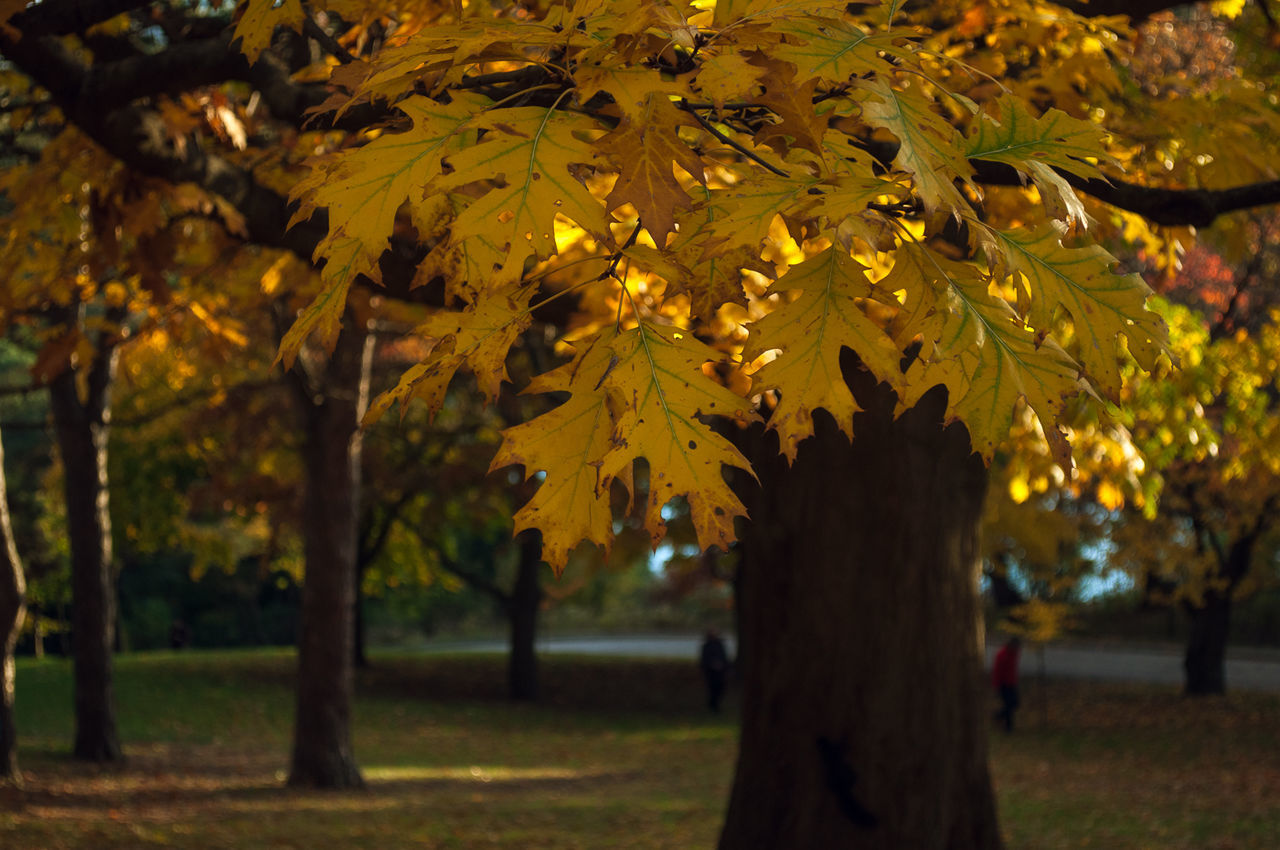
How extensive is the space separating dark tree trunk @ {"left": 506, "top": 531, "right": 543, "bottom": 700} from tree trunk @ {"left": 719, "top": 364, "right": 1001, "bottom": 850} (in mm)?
19863

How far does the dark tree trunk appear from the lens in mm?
25984

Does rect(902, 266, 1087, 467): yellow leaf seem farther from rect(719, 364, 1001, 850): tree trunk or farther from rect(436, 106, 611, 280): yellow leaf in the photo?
rect(719, 364, 1001, 850): tree trunk

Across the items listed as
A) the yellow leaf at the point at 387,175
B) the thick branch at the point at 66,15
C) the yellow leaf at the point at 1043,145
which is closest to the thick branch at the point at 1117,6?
the yellow leaf at the point at 1043,145

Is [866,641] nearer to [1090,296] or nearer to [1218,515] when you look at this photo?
[1090,296]

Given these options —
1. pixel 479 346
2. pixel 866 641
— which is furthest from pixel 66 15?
pixel 866 641

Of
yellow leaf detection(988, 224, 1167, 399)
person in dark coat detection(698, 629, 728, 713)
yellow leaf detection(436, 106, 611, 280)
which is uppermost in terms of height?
yellow leaf detection(436, 106, 611, 280)

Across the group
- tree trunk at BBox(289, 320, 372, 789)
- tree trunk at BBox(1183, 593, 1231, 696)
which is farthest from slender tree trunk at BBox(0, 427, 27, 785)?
tree trunk at BBox(1183, 593, 1231, 696)

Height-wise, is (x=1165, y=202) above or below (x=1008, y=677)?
above

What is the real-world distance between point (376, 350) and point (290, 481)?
4.28 m

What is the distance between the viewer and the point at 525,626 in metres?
26.4

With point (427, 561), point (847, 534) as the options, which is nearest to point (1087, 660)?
point (427, 561)

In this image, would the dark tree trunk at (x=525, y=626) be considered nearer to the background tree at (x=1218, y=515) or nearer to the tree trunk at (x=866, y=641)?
the background tree at (x=1218, y=515)

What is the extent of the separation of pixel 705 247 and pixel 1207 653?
23.0 meters

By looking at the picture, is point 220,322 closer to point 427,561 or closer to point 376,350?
point 376,350
